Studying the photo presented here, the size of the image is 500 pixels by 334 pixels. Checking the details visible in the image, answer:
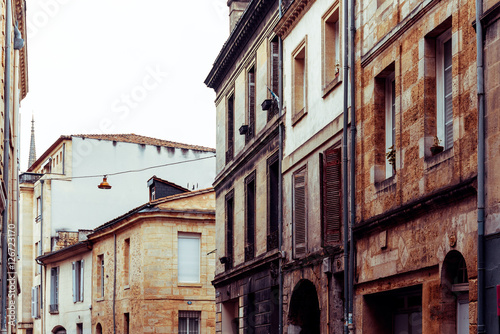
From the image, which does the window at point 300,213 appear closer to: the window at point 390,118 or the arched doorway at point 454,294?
the window at point 390,118

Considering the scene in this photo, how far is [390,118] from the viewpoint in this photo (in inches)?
665

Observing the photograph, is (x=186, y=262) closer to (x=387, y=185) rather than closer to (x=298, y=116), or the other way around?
(x=298, y=116)

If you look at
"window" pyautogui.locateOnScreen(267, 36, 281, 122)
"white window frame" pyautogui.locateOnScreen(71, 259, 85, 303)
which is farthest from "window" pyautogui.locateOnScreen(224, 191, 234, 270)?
"white window frame" pyautogui.locateOnScreen(71, 259, 85, 303)

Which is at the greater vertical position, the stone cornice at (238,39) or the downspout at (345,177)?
the stone cornice at (238,39)

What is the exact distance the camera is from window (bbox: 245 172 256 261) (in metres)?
26.4

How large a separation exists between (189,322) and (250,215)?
42.4 ft

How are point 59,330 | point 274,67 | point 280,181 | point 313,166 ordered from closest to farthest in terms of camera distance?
point 313,166, point 280,181, point 274,67, point 59,330

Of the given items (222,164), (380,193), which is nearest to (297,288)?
(380,193)

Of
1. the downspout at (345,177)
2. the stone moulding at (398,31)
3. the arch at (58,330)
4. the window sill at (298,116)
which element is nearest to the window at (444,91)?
the stone moulding at (398,31)

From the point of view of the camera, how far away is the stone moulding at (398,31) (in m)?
14.9

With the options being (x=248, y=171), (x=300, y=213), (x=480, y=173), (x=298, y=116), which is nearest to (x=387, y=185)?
(x=480, y=173)

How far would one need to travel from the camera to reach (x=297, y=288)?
21312 mm

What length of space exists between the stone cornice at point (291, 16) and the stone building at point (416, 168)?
3.88m

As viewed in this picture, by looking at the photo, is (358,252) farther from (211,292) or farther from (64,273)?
(64,273)
